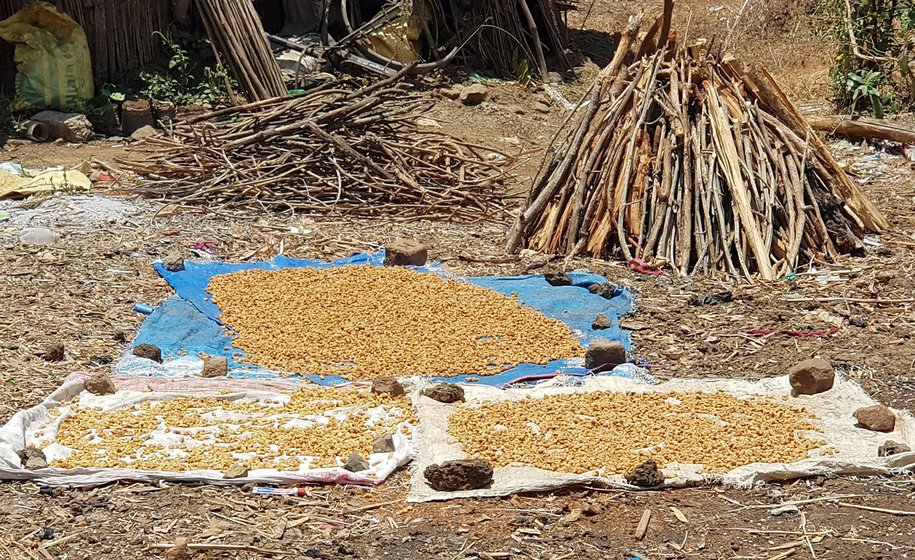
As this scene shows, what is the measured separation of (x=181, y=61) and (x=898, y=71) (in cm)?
742

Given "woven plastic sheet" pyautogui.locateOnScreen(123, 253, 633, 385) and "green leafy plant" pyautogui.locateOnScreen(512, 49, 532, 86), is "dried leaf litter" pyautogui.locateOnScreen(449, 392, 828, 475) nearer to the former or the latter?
"woven plastic sheet" pyautogui.locateOnScreen(123, 253, 633, 385)

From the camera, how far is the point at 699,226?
6445 mm

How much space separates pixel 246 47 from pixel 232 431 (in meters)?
7.25

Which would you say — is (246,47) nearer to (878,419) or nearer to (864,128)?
(864,128)

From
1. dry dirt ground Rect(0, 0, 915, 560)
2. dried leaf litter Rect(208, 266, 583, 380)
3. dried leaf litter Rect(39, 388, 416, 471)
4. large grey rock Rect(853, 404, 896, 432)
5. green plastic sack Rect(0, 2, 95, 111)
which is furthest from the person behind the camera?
green plastic sack Rect(0, 2, 95, 111)

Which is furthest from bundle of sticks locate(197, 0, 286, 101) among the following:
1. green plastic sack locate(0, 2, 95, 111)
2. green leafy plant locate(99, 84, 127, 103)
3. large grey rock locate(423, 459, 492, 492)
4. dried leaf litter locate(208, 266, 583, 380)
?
large grey rock locate(423, 459, 492, 492)

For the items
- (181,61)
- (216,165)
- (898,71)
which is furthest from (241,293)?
(898,71)

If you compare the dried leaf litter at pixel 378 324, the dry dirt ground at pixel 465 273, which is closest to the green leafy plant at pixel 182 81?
the dry dirt ground at pixel 465 273

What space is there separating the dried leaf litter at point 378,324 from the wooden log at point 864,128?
16.4 ft

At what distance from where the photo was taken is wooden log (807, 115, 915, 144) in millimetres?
9322

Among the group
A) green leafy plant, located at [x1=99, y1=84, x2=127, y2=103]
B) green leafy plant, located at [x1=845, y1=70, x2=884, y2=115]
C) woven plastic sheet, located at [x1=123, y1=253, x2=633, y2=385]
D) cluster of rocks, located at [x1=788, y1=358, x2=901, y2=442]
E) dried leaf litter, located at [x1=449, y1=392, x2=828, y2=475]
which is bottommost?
woven plastic sheet, located at [x1=123, y1=253, x2=633, y2=385]

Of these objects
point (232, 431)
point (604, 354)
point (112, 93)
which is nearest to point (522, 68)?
point (112, 93)

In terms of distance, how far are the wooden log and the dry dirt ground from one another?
0.56 feet

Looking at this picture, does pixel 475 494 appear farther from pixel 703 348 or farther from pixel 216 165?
pixel 216 165
